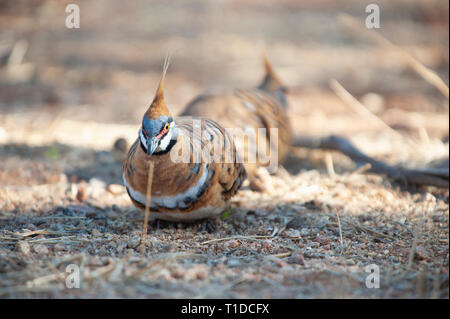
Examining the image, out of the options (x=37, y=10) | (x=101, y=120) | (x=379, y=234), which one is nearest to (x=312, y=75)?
(x=101, y=120)

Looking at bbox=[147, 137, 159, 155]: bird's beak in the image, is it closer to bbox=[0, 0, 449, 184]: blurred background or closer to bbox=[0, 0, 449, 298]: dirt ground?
bbox=[0, 0, 449, 298]: dirt ground

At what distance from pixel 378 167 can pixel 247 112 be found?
4.41 feet

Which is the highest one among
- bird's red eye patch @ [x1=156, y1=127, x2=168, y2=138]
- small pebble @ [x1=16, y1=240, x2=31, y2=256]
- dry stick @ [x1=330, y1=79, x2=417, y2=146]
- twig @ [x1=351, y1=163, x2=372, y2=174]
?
dry stick @ [x1=330, y1=79, x2=417, y2=146]

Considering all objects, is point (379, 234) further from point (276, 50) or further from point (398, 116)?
point (276, 50)

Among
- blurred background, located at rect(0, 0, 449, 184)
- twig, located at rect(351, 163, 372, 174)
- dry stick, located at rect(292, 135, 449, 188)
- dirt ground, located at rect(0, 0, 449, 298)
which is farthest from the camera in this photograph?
blurred background, located at rect(0, 0, 449, 184)

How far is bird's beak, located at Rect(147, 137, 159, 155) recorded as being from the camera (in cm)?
312

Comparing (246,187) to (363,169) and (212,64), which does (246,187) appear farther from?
(212,64)

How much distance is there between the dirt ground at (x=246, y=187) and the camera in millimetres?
2738

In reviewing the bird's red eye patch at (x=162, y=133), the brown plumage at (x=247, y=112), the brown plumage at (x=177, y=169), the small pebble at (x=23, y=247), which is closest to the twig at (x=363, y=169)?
the brown plumage at (x=247, y=112)

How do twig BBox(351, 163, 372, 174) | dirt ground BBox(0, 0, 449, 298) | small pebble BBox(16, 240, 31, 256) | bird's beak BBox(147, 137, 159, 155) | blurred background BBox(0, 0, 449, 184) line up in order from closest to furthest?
dirt ground BBox(0, 0, 449, 298) → small pebble BBox(16, 240, 31, 256) → bird's beak BBox(147, 137, 159, 155) → twig BBox(351, 163, 372, 174) → blurred background BBox(0, 0, 449, 184)

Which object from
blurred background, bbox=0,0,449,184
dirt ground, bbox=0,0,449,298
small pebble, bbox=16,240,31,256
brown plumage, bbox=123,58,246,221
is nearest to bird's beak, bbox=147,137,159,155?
brown plumage, bbox=123,58,246,221

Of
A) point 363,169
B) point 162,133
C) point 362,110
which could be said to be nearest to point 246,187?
point 363,169

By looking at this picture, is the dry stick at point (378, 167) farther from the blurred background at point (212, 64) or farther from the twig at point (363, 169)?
the blurred background at point (212, 64)

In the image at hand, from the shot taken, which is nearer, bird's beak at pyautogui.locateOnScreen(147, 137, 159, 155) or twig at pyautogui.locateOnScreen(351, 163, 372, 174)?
bird's beak at pyautogui.locateOnScreen(147, 137, 159, 155)
